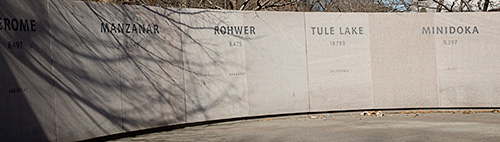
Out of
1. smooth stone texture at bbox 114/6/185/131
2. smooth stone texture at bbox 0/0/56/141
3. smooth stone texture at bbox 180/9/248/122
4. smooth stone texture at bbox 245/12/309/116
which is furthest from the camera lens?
smooth stone texture at bbox 245/12/309/116

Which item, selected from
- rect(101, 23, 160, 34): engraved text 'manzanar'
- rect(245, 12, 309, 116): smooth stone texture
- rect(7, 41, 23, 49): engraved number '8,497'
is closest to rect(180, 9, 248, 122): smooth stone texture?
rect(245, 12, 309, 116): smooth stone texture

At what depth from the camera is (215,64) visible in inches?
391

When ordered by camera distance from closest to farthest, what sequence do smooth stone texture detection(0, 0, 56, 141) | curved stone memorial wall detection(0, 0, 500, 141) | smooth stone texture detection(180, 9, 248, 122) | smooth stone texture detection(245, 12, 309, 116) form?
smooth stone texture detection(0, 0, 56, 141) → curved stone memorial wall detection(0, 0, 500, 141) → smooth stone texture detection(180, 9, 248, 122) → smooth stone texture detection(245, 12, 309, 116)

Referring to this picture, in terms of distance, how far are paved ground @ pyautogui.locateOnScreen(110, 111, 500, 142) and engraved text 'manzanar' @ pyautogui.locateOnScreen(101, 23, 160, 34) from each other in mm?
1552

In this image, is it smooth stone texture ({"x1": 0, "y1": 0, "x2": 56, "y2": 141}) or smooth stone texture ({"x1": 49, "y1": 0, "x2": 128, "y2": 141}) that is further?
smooth stone texture ({"x1": 49, "y1": 0, "x2": 128, "y2": 141})

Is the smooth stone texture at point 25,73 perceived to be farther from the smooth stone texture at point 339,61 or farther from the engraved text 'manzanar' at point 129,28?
the smooth stone texture at point 339,61

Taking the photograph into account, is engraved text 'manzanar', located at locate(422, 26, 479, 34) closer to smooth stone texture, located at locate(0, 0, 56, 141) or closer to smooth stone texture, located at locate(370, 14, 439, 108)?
smooth stone texture, located at locate(370, 14, 439, 108)

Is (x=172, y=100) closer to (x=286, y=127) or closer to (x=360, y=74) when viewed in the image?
(x=286, y=127)

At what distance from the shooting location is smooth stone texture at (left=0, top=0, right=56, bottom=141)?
244 inches

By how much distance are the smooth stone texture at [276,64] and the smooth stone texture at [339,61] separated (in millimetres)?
226

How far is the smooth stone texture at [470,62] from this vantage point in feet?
36.8

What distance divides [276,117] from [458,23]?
407 centimetres

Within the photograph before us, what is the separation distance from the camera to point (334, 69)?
1116 centimetres

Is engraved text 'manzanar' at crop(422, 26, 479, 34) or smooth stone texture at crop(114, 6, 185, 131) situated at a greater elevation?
engraved text 'manzanar' at crop(422, 26, 479, 34)
